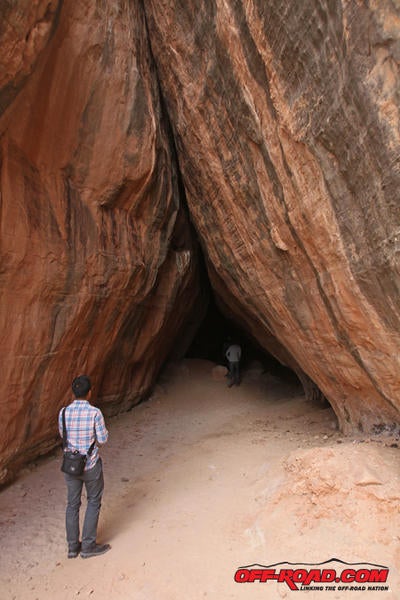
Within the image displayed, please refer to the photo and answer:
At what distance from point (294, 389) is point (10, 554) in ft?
29.0

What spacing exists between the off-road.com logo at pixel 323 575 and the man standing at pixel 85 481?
1469 millimetres

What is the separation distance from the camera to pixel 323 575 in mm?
2674

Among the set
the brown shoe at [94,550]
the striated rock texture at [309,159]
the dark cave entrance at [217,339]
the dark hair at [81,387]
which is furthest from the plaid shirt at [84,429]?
the dark cave entrance at [217,339]

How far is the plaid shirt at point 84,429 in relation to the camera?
138 inches

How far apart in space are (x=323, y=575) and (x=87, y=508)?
7.11 ft

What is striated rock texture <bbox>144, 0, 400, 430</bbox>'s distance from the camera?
3146mm

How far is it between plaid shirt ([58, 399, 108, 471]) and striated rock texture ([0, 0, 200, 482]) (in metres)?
1.84

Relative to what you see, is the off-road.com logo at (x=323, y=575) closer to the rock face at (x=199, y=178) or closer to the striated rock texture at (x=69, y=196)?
the rock face at (x=199, y=178)

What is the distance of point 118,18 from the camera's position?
19.0 feet

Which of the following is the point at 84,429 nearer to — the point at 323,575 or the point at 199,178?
the point at 323,575

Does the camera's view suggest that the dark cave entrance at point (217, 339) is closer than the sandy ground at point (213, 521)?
No

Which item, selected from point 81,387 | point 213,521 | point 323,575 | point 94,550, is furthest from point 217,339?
point 323,575

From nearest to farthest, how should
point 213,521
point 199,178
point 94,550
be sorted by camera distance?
point 94,550, point 213,521, point 199,178

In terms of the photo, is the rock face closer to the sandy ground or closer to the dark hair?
the sandy ground
